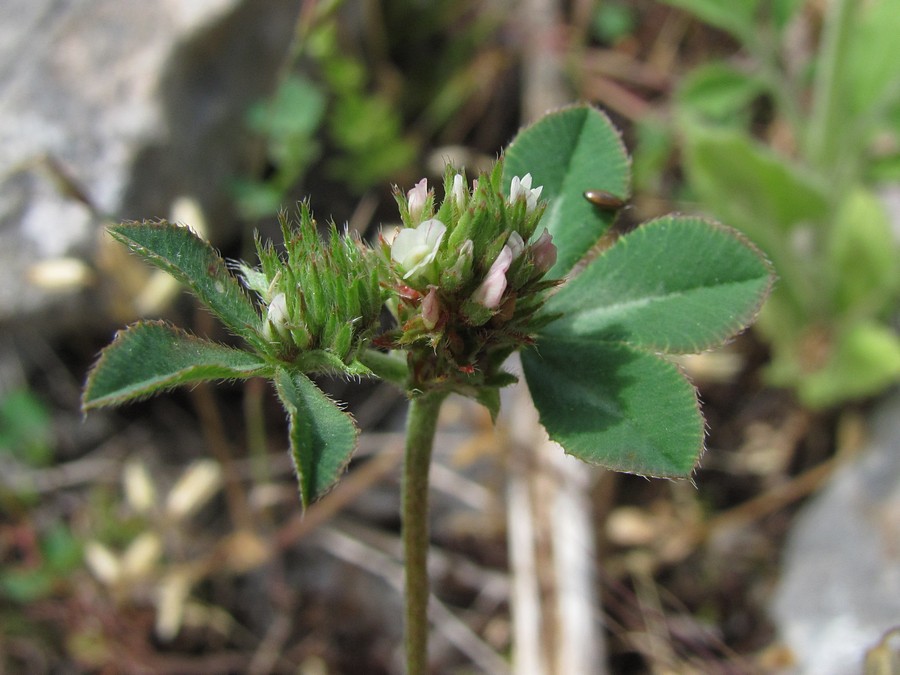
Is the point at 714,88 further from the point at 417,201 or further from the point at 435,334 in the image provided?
the point at 435,334

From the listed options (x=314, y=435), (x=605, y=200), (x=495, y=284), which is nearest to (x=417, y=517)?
(x=314, y=435)

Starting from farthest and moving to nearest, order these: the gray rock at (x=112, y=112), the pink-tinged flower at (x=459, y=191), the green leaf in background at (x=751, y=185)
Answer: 1. the gray rock at (x=112, y=112)
2. the green leaf in background at (x=751, y=185)
3. the pink-tinged flower at (x=459, y=191)

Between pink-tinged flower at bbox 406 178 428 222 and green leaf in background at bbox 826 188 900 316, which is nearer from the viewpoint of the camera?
pink-tinged flower at bbox 406 178 428 222

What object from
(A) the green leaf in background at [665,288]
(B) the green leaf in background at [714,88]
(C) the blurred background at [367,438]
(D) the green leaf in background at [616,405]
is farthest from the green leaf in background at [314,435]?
(B) the green leaf in background at [714,88]

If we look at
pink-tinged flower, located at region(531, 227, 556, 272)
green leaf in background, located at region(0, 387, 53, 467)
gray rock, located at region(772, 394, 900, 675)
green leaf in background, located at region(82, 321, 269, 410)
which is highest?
green leaf in background, located at region(0, 387, 53, 467)

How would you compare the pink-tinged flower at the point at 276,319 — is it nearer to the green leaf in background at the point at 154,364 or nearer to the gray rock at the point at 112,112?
the green leaf in background at the point at 154,364

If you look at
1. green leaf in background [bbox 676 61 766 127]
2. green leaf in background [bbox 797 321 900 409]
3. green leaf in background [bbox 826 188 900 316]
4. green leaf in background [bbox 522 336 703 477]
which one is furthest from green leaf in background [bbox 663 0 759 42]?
green leaf in background [bbox 522 336 703 477]

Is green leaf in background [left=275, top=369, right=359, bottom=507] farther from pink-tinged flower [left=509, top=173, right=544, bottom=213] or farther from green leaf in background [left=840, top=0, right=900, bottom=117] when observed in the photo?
green leaf in background [left=840, top=0, right=900, bottom=117]
